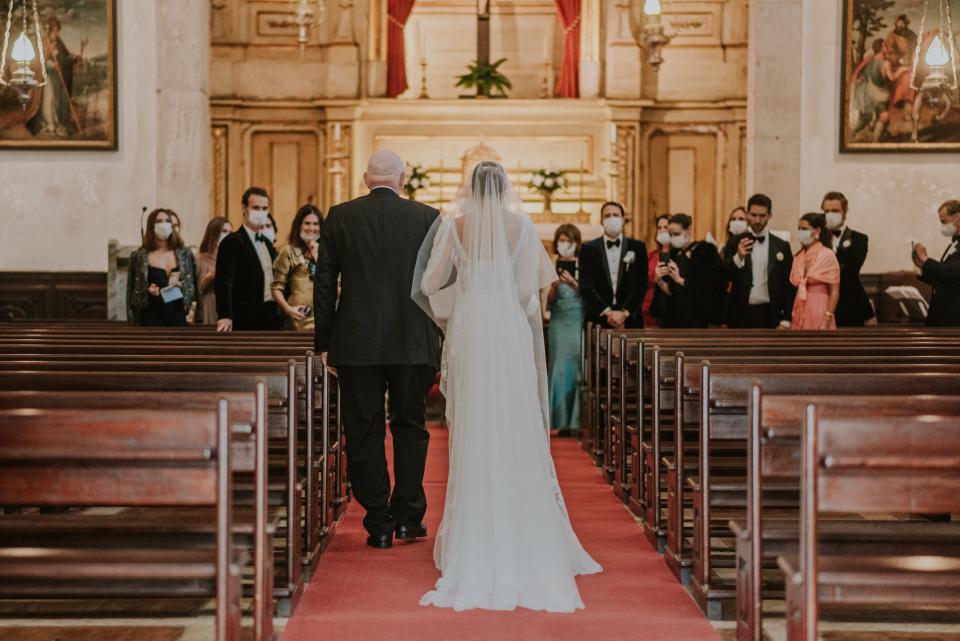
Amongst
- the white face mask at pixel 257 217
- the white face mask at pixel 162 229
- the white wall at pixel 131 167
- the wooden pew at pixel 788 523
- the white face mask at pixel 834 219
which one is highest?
the white wall at pixel 131 167

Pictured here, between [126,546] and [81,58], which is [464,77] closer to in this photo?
[81,58]

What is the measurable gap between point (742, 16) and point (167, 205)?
8.67m

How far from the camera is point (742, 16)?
54.9 feet

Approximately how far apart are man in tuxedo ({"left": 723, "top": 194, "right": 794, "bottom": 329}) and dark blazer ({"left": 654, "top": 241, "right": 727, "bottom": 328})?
15 cm

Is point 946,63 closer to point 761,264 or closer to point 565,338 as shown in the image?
point 761,264

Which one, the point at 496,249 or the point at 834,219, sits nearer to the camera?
the point at 496,249

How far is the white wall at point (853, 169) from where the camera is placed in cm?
1192

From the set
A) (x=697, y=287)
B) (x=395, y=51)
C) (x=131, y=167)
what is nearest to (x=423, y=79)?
(x=395, y=51)

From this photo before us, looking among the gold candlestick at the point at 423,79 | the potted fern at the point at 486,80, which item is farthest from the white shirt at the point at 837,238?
the gold candlestick at the point at 423,79

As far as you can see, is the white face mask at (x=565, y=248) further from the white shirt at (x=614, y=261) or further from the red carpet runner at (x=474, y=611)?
the red carpet runner at (x=474, y=611)

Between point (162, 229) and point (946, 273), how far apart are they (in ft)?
17.9

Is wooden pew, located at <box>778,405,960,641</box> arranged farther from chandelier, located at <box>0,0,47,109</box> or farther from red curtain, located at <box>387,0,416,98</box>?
red curtain, located at <box>387,0,416,98</box>

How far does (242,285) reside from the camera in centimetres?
842

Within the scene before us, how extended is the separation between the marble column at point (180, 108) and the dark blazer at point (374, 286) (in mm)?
6054
